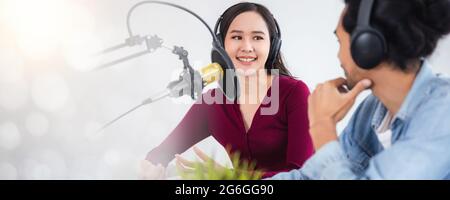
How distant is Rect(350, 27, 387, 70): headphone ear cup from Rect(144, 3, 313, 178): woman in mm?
181

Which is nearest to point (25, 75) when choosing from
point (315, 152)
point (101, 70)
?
point (101, 70)

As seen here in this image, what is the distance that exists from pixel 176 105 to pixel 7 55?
49 cm

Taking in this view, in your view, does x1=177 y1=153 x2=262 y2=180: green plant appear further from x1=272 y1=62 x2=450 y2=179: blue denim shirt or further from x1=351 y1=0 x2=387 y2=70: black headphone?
x1=351 y1=0 x2=387 y2=70: black headphone

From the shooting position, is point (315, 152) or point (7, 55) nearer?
point (315, 152)

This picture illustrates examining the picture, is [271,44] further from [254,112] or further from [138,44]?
[138,44]

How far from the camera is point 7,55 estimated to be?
1648 mm

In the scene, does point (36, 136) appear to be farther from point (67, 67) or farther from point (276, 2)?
point (276, 2)

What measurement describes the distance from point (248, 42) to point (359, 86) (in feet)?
1.02

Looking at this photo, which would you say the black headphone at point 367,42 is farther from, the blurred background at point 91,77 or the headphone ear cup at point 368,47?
the blurred background at point 91,77

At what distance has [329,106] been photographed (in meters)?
1.50

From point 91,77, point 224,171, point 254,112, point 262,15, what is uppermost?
point 262,15

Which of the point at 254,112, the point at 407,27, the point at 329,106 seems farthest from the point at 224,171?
the point at 407,27

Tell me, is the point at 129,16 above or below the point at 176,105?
above
